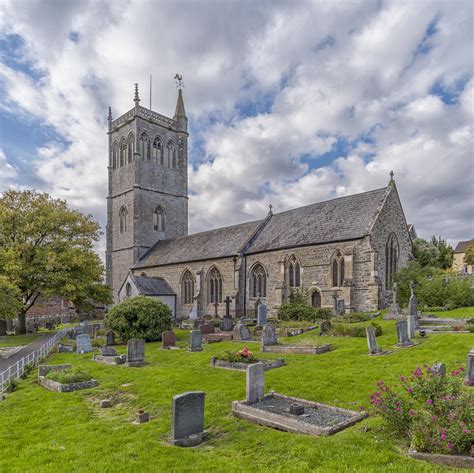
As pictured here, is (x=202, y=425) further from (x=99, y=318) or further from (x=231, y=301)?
(x=99, y=318)

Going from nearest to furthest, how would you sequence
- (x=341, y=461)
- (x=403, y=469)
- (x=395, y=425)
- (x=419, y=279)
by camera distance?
(x=403, y=469)
(x=341, y=461)
(x=395, y=425)
(x=419, y=279)

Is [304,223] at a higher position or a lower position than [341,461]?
higher

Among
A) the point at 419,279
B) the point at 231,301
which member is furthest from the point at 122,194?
the point at 419,279

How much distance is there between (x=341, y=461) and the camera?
5.65m

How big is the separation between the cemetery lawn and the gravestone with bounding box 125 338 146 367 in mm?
456

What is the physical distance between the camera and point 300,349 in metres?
14.6

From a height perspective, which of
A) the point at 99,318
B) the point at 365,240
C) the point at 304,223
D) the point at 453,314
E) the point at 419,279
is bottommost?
the point at 99,318

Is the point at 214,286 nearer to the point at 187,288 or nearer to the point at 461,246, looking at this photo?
the point at 187,288

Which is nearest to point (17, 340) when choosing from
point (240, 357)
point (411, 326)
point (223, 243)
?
point (223, 243)

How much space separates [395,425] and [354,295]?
62.7 feet

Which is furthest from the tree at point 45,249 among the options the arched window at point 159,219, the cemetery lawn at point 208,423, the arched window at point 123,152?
the arched window at point 123,152

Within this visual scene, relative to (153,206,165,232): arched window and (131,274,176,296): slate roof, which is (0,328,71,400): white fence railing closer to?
(131,274,176,296): slate roof

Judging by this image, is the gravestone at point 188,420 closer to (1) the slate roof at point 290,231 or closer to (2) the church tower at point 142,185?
(1) the slate roof at point 290,231

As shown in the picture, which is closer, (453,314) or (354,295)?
(453,314)
